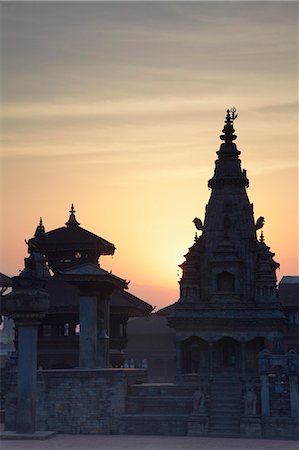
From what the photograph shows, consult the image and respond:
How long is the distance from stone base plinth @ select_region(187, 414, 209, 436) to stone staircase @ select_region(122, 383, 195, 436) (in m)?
0.59

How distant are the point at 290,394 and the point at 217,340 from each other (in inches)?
370

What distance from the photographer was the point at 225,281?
157ft

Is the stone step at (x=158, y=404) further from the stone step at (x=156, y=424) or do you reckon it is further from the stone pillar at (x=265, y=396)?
the stone pillar at (x=265, y=396)

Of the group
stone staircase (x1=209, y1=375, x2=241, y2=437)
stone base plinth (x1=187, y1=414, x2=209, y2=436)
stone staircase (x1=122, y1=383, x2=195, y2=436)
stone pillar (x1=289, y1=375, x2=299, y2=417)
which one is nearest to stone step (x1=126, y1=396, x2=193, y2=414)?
stone staircase (x1=122, y1=383, x2=195, y2=436)

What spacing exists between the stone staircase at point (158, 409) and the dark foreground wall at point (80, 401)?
0.58 meters

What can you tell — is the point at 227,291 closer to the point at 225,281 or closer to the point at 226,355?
the point at 225,281

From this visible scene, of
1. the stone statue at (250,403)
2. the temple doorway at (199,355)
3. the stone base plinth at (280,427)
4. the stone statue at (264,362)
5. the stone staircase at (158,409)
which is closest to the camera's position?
the stone base plinth at (280,427)

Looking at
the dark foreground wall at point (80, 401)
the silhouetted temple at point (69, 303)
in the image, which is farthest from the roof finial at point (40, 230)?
the dark foreground wall at point (80, 401)

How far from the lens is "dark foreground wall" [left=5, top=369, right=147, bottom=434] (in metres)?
39.4

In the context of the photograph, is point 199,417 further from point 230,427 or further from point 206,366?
point 206,366

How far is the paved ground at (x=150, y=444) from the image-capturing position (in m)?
32.6

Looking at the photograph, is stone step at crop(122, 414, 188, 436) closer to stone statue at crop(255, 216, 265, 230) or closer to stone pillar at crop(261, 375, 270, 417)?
stone pillar at crop(261, 375, 270, 417)

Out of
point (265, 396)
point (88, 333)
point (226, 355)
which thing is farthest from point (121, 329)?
point (265, 396)

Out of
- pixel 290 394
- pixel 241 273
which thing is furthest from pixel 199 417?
Result: pixel 241 273
